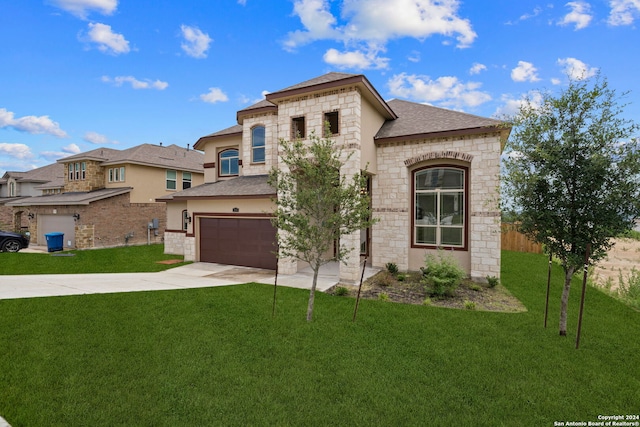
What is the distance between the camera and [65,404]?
412 cm

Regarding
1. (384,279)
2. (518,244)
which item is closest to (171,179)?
(384,279)

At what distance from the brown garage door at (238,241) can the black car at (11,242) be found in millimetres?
12984

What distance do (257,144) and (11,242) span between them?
16298 mm

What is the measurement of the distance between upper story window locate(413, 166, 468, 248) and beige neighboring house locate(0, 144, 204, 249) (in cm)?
2000

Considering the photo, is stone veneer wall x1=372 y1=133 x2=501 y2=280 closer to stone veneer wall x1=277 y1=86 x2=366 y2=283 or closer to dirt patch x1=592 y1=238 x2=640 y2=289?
stone veneer wall x1=277 y1=86 x2=366 y2=283

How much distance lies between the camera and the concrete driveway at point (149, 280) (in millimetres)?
9484

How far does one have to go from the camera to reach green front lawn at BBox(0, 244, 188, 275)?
1303 centimetres

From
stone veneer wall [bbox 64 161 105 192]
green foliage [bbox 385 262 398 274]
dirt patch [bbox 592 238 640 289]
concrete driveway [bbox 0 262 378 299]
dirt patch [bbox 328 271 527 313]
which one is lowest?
dirt patch [bbox 592 238 640 289]

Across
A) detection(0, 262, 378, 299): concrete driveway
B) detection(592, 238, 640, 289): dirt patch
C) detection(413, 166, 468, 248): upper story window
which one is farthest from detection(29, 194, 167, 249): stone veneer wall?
detection(592, 238, 640, 289): dirt patch

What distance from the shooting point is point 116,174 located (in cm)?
2397

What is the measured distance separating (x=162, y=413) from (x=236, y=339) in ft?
7.41

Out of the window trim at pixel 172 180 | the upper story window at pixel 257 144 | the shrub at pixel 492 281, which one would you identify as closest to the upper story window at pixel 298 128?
the upper story window at pixel 257 144

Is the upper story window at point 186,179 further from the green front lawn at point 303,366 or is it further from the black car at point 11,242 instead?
the green front lawn at point 303,366

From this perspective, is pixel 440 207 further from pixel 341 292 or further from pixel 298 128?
pixel 298 128
